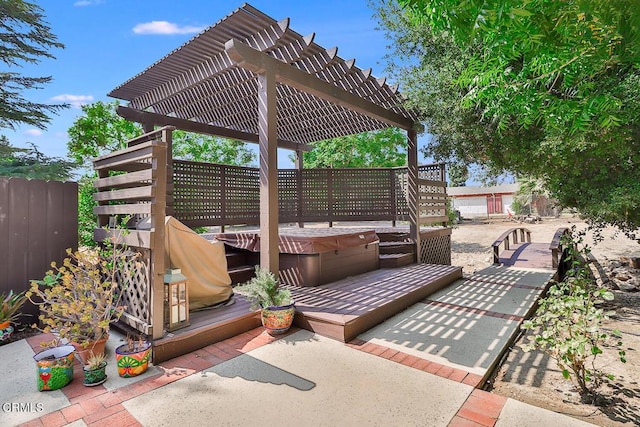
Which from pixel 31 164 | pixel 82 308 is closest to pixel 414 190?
pixel 82 308

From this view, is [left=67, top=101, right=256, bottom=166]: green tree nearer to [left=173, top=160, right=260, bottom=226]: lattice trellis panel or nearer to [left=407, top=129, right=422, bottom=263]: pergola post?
[left=173, top=160, right=260, bottom=226]: lattice trellis panel

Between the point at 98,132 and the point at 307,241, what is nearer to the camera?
the point at 307,241

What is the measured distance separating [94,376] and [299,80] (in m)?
3.95

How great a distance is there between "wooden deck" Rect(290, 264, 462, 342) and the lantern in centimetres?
121

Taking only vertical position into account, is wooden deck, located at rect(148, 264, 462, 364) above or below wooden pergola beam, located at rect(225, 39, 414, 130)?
below

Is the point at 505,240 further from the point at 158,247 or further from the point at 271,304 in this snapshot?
the point at 158,247

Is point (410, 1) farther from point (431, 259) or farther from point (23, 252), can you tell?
point (431, 259)

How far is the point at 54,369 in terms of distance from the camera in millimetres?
2340

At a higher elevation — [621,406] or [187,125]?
[187,125]

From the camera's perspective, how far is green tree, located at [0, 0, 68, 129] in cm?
1273

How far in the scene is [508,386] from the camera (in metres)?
2.54

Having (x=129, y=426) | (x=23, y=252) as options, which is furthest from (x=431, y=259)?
(x=23, y=252)

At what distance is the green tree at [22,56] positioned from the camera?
12.7 meters

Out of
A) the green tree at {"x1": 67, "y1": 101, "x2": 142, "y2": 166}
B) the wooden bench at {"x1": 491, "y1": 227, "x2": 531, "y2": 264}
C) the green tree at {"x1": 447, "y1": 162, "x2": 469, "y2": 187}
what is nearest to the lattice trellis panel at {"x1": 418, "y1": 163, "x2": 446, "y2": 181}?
the green tree at {"x1": 447, "y1": 162, "x2": 469, "y2": 187}
